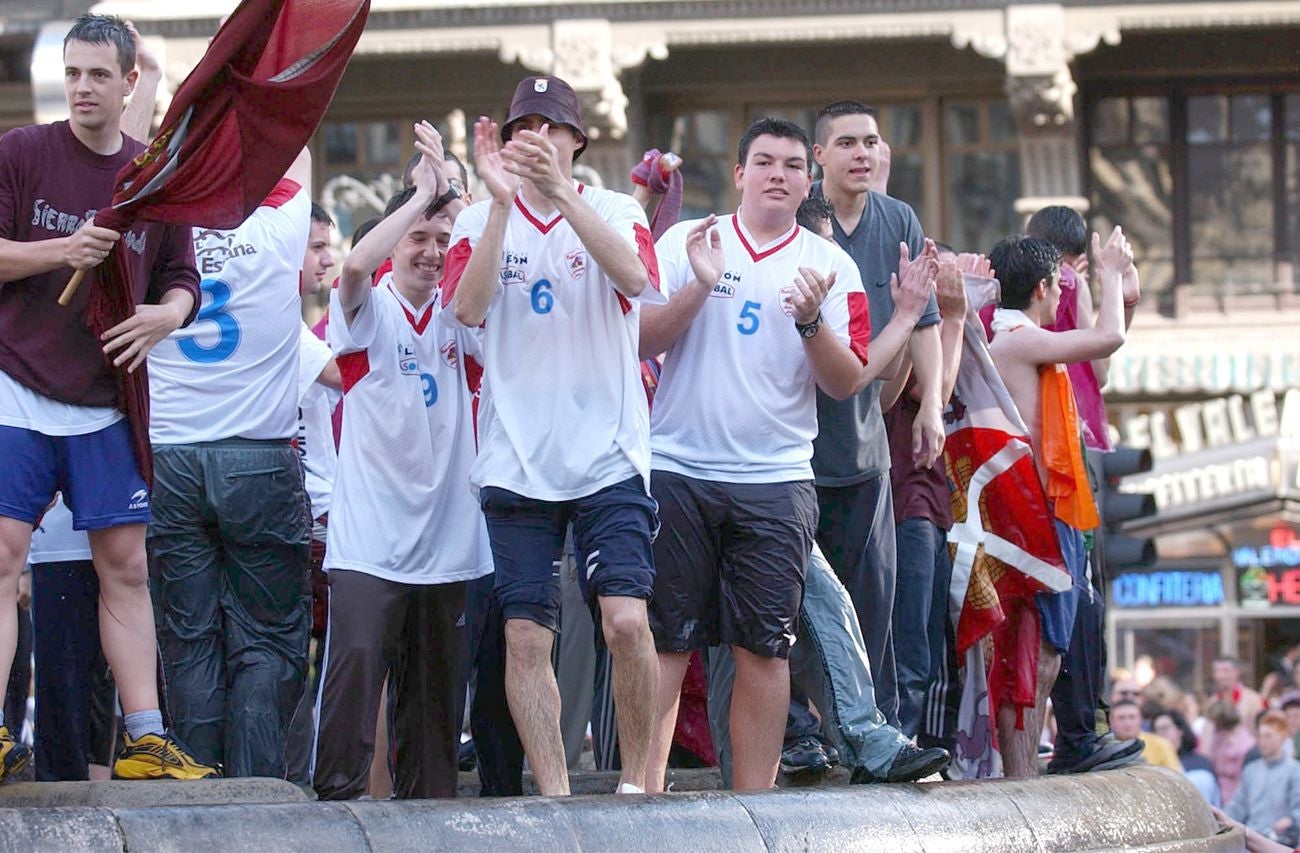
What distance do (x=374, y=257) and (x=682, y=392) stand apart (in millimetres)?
1006

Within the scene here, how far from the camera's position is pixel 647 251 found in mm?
6844

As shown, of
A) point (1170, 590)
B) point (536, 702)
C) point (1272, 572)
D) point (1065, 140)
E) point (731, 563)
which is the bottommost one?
point (1170, 590)

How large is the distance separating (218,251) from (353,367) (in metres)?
0.54

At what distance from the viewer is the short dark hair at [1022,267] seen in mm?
8852

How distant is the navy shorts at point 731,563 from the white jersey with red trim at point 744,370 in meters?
0.06

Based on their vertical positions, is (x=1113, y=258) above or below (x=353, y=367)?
above

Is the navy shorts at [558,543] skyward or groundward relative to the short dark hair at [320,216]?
groundward

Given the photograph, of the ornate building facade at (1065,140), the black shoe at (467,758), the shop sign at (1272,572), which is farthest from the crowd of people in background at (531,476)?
the shop sign at (1272,572)

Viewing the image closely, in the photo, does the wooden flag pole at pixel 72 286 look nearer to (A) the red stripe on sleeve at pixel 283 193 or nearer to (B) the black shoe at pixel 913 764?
(A) the red stripe on sleeve at pixel 283 193

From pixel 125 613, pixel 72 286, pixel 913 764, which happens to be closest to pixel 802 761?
pixel 913 764

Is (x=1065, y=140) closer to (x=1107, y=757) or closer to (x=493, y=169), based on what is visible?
(x=1107, y=757)

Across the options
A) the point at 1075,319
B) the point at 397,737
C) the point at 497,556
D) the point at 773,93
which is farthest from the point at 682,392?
the point at 773,93

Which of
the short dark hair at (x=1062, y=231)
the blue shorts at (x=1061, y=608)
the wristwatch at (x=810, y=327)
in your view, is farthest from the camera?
the short dark hair at (x=1062, y=231)

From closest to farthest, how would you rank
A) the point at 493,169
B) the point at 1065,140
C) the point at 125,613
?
the point at 125,613 → the point at 493,169 → the point at 1065,140
